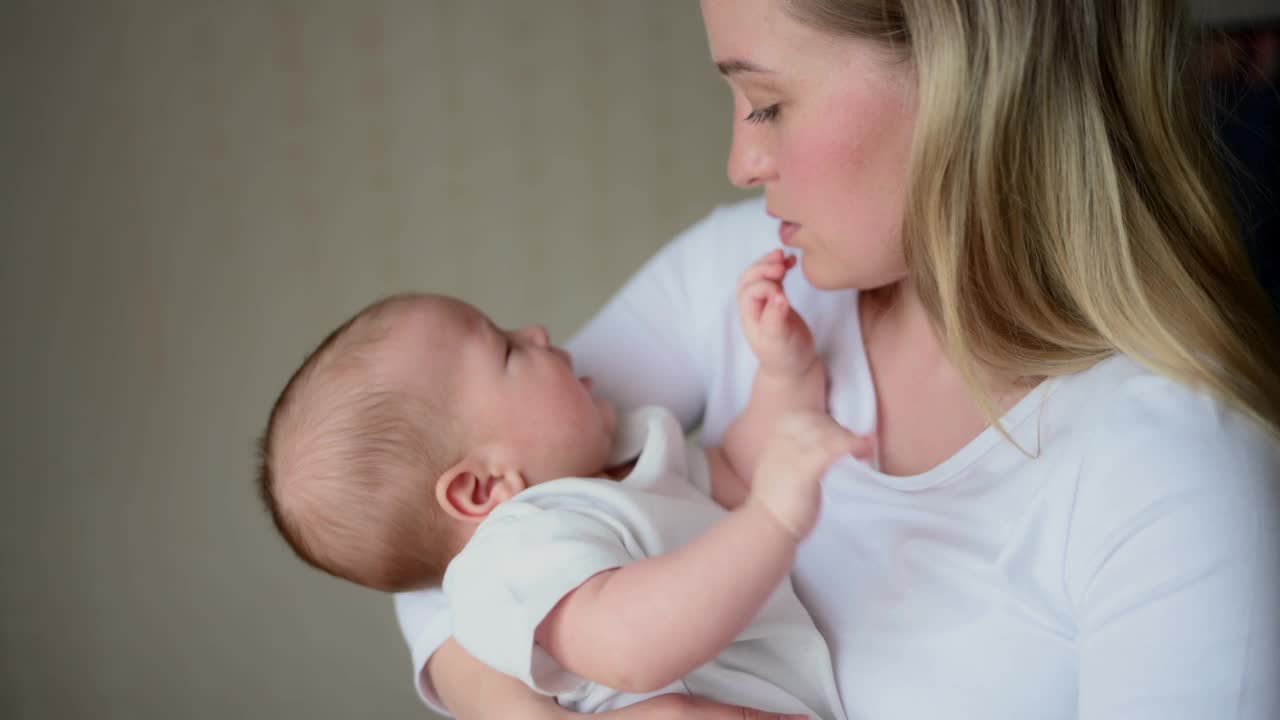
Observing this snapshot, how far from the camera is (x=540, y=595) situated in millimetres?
990

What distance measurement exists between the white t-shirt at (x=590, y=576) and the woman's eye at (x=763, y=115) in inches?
16.7

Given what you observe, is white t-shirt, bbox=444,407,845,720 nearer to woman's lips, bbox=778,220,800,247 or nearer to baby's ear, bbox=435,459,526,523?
baby's ear, bbox=435,459,526,523

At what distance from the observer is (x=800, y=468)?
0.91 m

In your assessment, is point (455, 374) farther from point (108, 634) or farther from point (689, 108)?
point (689, 108)

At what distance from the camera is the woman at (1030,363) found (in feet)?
3.06

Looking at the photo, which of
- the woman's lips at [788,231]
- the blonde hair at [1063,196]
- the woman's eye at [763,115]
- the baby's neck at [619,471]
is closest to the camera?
the blonde hair at [1063,196]

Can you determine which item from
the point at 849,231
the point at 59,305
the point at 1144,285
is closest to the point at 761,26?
the point at 849,231

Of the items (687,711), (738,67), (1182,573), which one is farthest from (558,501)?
(1182,573)

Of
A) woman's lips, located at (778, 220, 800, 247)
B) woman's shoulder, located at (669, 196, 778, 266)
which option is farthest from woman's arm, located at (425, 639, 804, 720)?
woman's shoulder, located at (669, 196, 778, 266)

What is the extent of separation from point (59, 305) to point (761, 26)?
1.65 meters

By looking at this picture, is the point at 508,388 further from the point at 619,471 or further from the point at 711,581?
the point at 711,581

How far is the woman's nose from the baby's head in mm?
348

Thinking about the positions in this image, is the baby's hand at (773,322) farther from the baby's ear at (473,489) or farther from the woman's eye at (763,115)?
the baby's ear at (473,489)

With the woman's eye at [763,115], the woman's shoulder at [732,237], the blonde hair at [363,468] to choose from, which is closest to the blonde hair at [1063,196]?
the woman's eye at [763,115]
